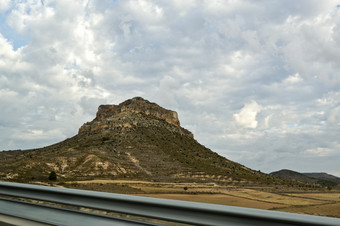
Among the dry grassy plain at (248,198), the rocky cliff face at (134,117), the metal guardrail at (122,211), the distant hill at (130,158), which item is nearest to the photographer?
the metal guardrail at (122,211)

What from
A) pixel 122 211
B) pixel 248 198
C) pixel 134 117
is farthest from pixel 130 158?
pixel 122 211

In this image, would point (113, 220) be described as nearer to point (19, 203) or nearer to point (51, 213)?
point (51, 213)

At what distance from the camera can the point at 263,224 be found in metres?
3.11

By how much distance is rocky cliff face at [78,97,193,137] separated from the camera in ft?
398

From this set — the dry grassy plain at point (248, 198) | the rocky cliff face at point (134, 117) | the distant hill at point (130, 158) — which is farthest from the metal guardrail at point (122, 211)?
the rocky cliff face at point (134, 117)

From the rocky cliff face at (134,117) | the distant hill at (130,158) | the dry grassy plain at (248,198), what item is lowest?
the dry grassy plain at (248,198)

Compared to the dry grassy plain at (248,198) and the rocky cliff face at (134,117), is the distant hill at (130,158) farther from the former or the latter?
the dry grassy plain at (248,198)

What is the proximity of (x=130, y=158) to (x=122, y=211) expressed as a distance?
8659cm

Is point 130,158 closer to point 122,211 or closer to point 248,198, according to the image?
point 248,198

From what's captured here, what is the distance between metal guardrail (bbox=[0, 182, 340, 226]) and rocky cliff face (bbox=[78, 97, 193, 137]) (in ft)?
361

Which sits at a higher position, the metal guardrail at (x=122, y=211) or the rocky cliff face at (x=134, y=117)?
A: the rocky cliff face at (x=134, y=117)

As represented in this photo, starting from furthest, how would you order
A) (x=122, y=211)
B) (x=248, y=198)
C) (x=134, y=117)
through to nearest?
(x=134, y=117), (x=248, y=198), (x=122, y=211)

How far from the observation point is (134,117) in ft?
416

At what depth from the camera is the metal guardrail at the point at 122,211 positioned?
311 centimetres
